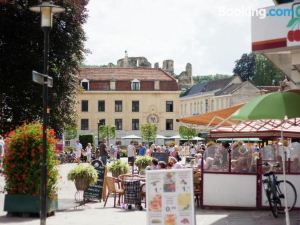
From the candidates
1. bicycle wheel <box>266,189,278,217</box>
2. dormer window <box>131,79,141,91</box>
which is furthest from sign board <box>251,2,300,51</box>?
dormer window <box>131,79,141,91</box>

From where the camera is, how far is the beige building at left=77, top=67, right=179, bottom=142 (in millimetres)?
90188

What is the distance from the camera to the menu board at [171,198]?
10273mm

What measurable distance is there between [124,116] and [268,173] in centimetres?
7788

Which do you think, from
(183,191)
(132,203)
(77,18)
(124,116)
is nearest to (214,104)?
(124,116)

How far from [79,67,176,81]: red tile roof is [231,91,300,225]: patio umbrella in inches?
3085

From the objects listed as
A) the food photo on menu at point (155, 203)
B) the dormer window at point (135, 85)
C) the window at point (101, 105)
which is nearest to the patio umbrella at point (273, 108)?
the food photo on menu at point (155, 203)

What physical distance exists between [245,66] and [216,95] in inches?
1124

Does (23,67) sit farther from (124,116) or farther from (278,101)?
(124,116)

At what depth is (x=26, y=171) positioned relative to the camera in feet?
49.4

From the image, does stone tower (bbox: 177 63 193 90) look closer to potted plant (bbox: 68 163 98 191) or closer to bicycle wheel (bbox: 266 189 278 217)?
potted plant (bbox: 68 163 98 191)

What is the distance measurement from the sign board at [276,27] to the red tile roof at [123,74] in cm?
7609

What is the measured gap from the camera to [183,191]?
10.3 meters

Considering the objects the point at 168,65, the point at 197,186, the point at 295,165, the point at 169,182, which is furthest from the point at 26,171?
the point at 168,65

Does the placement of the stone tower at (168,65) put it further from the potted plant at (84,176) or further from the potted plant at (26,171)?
the potted plant at (26,171)
